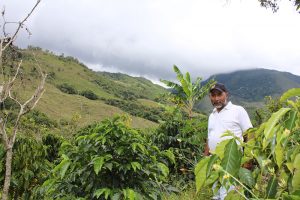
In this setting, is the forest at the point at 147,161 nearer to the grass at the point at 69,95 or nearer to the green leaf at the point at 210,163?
the green leaf at the point at 210,163

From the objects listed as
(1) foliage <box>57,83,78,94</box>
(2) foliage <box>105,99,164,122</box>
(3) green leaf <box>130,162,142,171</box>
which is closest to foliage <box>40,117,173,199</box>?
(3) green leaf <box>130,162,142,171</box>

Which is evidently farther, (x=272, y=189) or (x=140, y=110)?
(x=140, y=110)

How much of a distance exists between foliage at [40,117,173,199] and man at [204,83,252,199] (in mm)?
499

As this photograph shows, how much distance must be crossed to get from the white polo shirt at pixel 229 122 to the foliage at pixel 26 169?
285 centimetres

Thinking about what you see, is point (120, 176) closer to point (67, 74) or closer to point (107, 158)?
point (107, 158)

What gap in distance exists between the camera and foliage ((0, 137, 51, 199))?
5.68 metres

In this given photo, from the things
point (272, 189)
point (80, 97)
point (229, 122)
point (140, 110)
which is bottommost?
point (272, 189)

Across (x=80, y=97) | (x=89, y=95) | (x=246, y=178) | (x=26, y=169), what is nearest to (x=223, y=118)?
(x=246, y=178)

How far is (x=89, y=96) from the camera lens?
3799 inches

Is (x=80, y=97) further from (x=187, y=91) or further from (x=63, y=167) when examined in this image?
(x=63, y=167)

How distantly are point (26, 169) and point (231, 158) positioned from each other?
5.21 m

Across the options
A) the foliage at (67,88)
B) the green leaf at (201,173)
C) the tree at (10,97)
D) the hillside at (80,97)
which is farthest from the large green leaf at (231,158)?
the foliage at (67,88)

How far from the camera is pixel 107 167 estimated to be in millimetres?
3459

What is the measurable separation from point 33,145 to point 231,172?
5.40 meters
